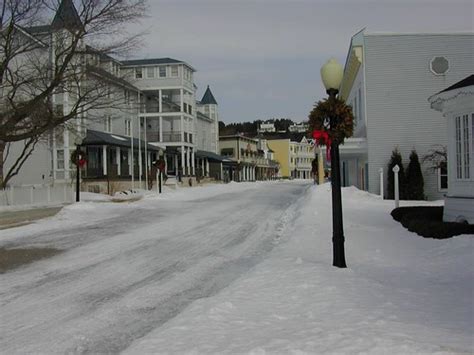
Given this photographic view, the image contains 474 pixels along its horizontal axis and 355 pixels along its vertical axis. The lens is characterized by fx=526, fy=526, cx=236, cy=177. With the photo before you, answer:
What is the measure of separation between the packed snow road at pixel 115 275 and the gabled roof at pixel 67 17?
8.79 m

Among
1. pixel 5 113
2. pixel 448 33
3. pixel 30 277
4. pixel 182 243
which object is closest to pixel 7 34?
pixel 5 113

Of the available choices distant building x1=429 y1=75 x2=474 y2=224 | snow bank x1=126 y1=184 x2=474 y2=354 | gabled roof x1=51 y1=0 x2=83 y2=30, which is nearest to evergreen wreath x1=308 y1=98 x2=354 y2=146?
snow bank x1=126 y1=184 x2=474 y2=354

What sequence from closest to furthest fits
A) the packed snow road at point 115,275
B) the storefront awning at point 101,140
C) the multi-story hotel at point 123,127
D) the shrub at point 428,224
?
1. the packed snow road at point 115,275
2. the shrub at point 428,224
3. the multi-story hotel at point 123,127
4. the storefront awning at point 101,140

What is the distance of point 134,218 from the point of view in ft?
66.7

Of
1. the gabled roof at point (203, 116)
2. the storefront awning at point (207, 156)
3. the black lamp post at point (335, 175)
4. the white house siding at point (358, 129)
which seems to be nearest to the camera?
the black lamp post at point (335, 175)

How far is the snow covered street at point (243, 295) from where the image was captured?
5.24 meters

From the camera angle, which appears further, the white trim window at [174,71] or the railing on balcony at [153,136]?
the railing on balcony at [153,136]

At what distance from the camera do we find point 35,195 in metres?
27.9

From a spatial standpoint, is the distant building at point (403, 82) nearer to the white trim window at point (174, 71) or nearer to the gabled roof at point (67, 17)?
the gabled roof at point (67, 17)

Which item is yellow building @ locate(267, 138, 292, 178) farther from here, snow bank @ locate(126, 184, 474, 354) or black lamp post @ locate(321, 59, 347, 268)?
black lamp post @ locate(321, 59, 347, 268)

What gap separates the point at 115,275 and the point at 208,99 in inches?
2929

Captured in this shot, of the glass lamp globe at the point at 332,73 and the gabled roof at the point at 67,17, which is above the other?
the gabled roof at the point at 67,17

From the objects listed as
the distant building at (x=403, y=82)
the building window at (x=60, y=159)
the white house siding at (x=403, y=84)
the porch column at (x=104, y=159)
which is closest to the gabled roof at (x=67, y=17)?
the distant building at (x=403, y=82)

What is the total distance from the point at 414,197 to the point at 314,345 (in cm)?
2441
